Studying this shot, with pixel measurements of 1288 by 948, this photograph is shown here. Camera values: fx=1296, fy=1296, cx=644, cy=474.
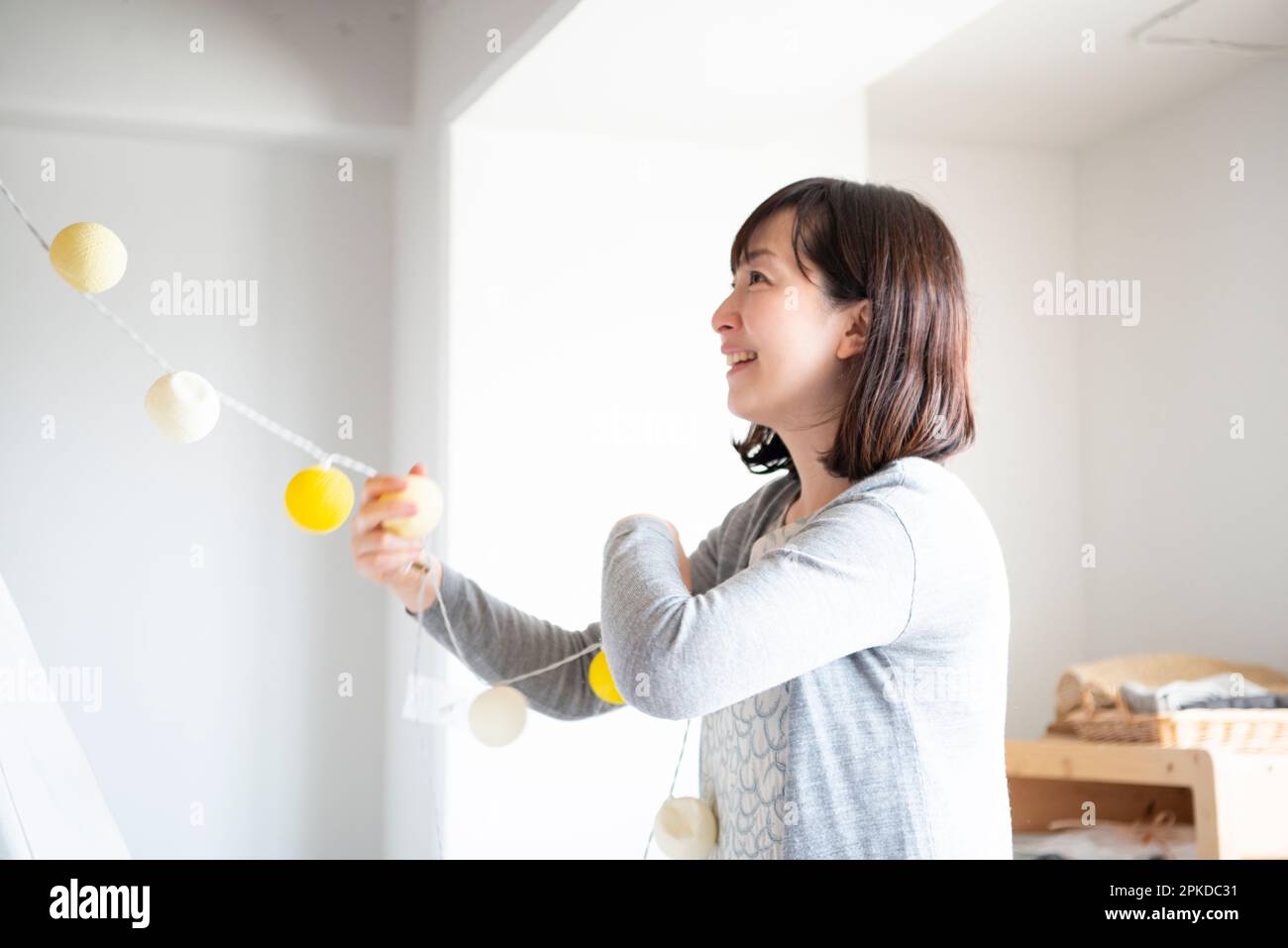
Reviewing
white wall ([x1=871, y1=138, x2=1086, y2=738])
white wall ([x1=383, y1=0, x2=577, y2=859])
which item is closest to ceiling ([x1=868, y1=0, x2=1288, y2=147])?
white wall ([x1=871, y1=138, x2=1086, y2=738])

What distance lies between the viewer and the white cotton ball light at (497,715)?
3.96 ft

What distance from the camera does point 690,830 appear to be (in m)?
1.11

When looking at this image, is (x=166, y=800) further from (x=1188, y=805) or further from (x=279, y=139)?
(x=1188, y=805)

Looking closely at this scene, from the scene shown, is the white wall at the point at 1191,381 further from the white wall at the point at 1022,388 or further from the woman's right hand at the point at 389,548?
the woman's right hand at the point at 389,548

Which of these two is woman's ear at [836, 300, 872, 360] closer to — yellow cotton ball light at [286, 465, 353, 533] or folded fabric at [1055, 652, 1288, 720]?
yellow cotton ball light at [286, 465, 353, 533]

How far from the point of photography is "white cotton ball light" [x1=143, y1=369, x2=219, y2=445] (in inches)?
37.0

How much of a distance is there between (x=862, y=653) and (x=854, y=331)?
29 cm

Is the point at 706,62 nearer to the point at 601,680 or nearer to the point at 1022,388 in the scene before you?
the point at 601,680

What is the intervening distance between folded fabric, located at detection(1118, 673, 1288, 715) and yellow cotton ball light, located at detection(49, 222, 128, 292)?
2142mm

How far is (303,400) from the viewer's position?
2.85m

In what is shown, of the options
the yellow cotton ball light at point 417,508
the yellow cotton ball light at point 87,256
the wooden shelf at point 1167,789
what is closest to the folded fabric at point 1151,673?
the wooden shelf at point 1167,789

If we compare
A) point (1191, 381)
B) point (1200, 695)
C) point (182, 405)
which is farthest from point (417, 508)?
point (1191, 381)

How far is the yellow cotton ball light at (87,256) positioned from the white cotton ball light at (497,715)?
510 mm
